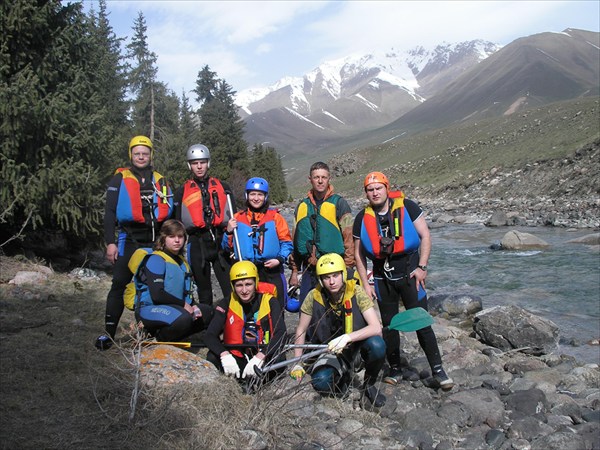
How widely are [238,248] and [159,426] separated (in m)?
2.45

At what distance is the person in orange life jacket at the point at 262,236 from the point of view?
19.7ft

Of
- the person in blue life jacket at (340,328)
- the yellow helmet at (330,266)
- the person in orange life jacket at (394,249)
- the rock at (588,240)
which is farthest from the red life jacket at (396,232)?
the rock at (588,240)

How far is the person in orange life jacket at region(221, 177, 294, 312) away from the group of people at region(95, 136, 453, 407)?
0.01m

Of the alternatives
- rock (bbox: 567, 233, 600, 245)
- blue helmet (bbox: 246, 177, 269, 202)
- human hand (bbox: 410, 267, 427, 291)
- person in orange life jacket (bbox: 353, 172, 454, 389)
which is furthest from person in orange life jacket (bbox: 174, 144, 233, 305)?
rock (bbox: 567, 233, 600, 245)

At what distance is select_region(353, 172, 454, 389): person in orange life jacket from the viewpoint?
5.69 metres

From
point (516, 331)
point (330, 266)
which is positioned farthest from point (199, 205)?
point (516, 331)

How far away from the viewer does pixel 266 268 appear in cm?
609

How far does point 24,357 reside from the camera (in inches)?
212

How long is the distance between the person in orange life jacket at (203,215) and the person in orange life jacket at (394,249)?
69.0 inches

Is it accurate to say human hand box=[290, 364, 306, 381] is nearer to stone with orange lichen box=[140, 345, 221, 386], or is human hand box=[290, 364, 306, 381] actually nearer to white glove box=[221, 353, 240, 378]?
white glove box=[221, 353, 240, 378]

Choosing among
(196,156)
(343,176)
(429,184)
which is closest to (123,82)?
(429,184)

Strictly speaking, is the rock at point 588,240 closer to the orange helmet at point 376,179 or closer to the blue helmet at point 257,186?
the orange helmet at point 376,179

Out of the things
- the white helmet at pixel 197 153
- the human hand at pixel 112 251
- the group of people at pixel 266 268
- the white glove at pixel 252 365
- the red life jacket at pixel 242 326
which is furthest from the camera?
the white helmet at pixel 197 153

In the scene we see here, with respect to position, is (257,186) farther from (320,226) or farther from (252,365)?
(252,365)
